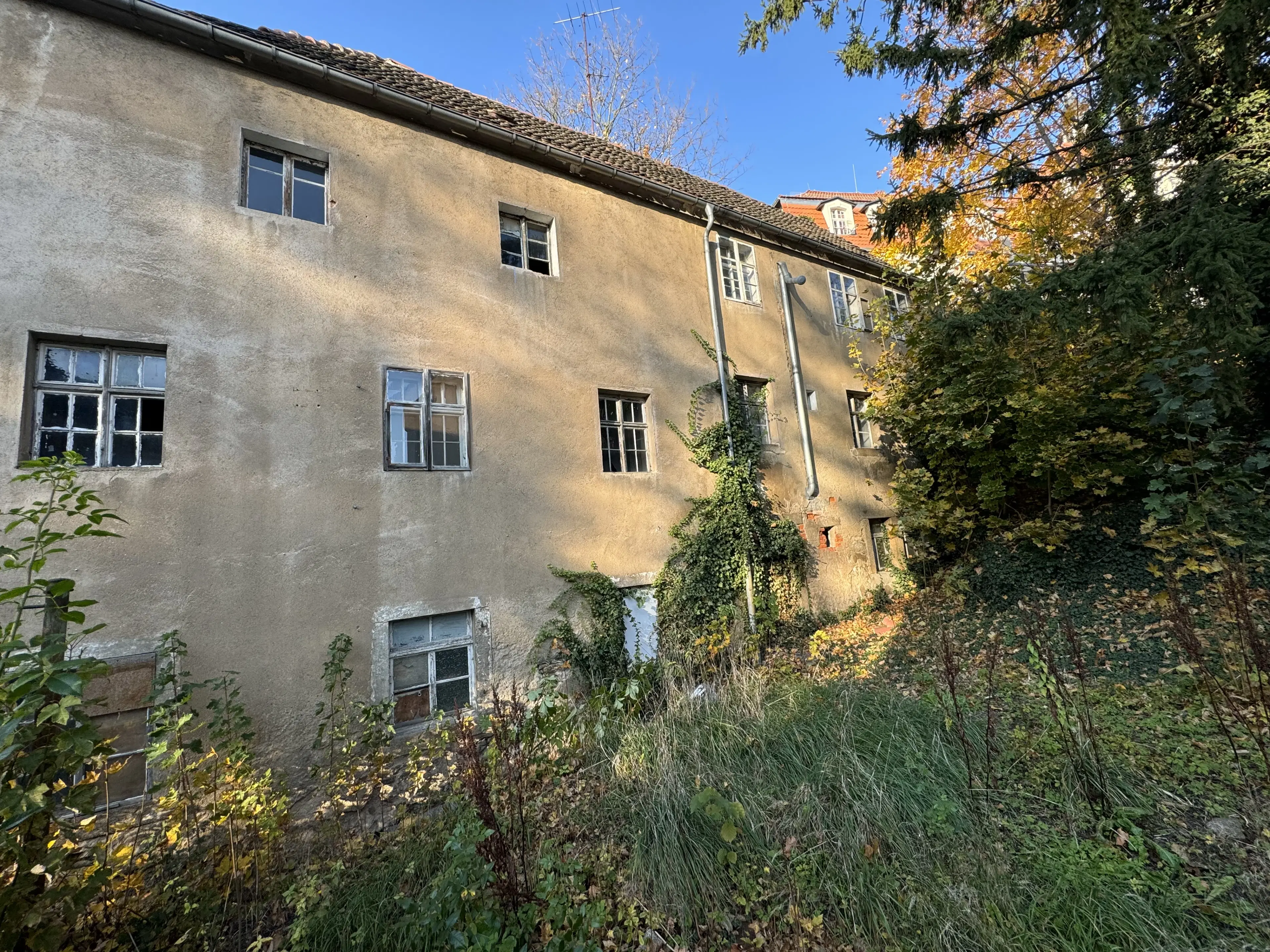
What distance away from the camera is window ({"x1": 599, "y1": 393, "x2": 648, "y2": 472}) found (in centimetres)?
832

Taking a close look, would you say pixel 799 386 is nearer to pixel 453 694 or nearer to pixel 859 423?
pixel 859 423

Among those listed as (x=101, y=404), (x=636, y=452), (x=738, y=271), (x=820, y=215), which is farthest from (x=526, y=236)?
(x=820, y=215)

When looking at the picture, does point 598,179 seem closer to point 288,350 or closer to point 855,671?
point 288,350

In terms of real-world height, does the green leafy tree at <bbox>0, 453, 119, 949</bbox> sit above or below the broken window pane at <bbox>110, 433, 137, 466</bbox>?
below

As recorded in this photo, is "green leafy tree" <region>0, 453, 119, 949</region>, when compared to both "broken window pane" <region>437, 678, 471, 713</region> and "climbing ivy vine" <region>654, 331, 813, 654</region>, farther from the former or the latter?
"climbing ivy vine" <region>654, 331, 813, 654</region>

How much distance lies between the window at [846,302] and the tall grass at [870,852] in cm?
974

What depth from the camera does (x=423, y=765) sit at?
5.46 m

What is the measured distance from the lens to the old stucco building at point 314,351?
5.12 m

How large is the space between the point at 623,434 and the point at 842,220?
2865 centimetres

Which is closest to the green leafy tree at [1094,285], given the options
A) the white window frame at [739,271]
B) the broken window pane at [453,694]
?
the white window frame at [739,271]

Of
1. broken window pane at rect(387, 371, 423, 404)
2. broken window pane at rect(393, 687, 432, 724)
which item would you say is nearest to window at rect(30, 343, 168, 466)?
broken window pane at rect(387, 371, 423, 404)

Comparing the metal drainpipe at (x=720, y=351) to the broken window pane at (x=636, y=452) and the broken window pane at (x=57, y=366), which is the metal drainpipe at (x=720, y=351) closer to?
the broken window pane at (x=636, y=452)

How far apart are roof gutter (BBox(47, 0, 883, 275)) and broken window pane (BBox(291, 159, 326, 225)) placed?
102cm

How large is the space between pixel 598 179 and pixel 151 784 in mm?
9477
